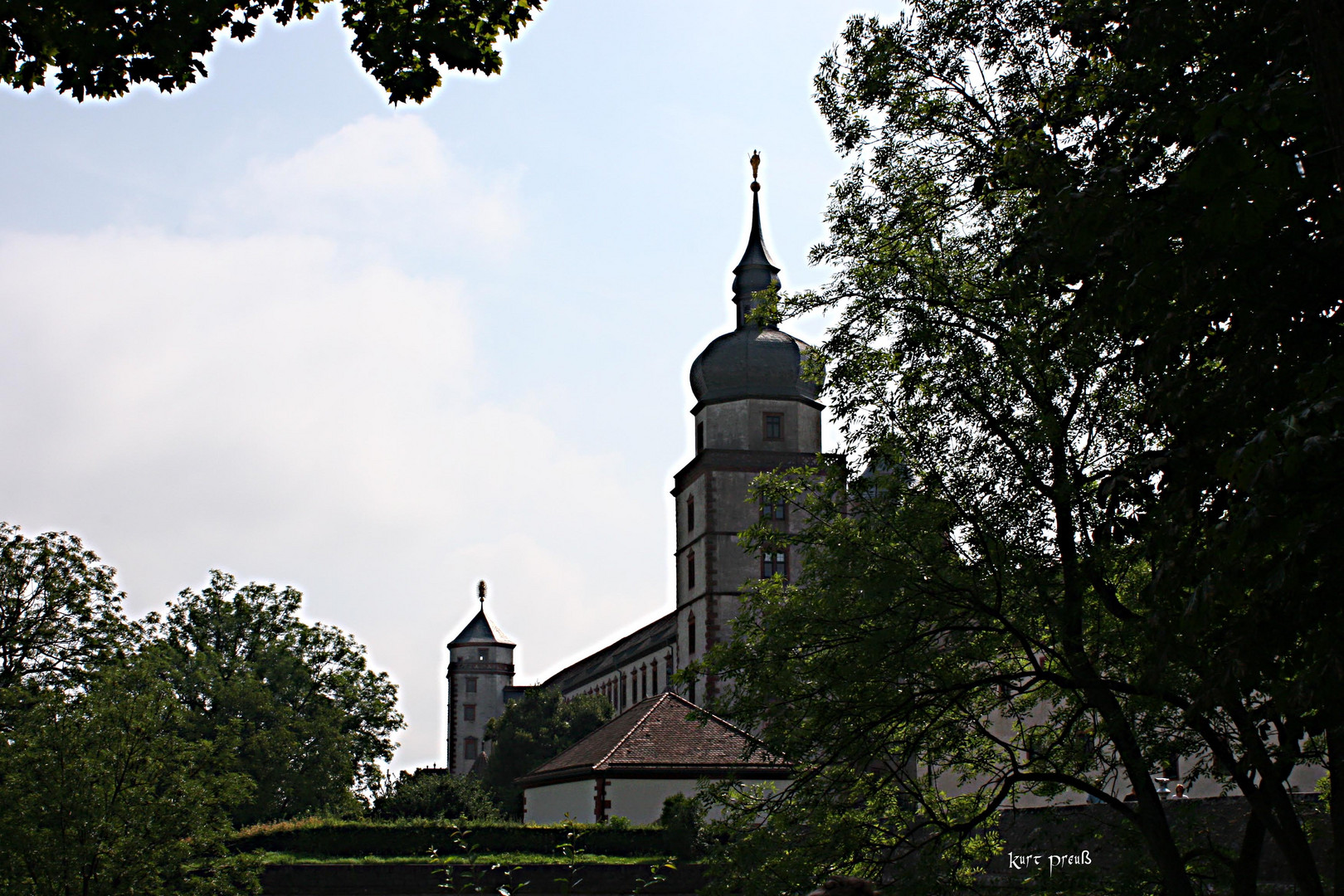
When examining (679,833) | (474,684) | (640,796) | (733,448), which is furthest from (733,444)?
(474,684)

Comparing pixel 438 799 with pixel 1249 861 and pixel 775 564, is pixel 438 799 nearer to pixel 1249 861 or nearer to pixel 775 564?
→ pixel 775 564

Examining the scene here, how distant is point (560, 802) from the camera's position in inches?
1625

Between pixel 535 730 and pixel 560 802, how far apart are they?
1289 inches

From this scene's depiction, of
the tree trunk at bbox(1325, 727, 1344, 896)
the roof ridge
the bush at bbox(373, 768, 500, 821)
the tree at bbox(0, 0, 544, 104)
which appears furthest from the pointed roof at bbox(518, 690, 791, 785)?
the tree at bbox(0, 0, 544, 104)

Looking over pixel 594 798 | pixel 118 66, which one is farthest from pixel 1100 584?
pixel 594 798

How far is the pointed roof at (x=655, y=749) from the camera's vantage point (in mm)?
37844

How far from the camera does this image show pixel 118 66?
6688mm

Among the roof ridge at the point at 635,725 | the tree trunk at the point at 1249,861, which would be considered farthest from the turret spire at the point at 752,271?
the tree trunk at the point at 1249,861

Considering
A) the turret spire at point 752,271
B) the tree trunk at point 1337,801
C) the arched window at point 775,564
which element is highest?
the turret spire at point 752,271

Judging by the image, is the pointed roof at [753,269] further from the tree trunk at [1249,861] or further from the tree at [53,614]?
the tree trunk at [1249,861]

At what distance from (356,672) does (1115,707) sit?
154ft

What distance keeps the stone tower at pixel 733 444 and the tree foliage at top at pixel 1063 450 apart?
4224 cm

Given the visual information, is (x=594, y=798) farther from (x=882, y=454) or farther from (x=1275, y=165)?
(x=1275, y=165)

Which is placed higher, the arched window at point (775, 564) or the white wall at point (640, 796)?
the arched window at point (775, 564)
